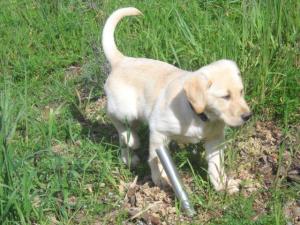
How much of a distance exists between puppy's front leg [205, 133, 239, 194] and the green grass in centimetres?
7

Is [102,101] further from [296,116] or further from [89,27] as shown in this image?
[296,116]

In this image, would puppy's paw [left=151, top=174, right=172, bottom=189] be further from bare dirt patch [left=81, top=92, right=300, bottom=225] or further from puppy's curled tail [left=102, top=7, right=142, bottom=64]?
puppy's curled tail [left=102, top=7, right=142, bottom=64]

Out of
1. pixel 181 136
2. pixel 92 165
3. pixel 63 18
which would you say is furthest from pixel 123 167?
pixel 63 18

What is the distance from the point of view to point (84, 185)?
11.8 feet

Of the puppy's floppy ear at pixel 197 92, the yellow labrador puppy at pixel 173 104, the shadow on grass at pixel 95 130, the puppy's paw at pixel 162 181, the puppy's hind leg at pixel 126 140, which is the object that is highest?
the puppy's floppy ear at pixel 197 92

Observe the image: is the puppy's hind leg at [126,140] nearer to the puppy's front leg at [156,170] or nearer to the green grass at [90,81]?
the green grass at [90,81]

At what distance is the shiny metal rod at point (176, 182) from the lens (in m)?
3.29

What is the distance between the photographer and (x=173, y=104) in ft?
11.4

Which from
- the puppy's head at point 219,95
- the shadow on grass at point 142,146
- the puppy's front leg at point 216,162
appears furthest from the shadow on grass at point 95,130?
the puppy's head at point 219,95

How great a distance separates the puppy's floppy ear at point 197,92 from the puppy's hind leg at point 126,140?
718mm

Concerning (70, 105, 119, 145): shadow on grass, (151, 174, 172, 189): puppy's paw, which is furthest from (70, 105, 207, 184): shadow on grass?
(151, 174, 172, 189): puppy's paw

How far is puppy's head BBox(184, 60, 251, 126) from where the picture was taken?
3213 mm

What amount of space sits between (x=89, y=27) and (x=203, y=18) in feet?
3.47

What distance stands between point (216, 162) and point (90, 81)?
5.58 ft
